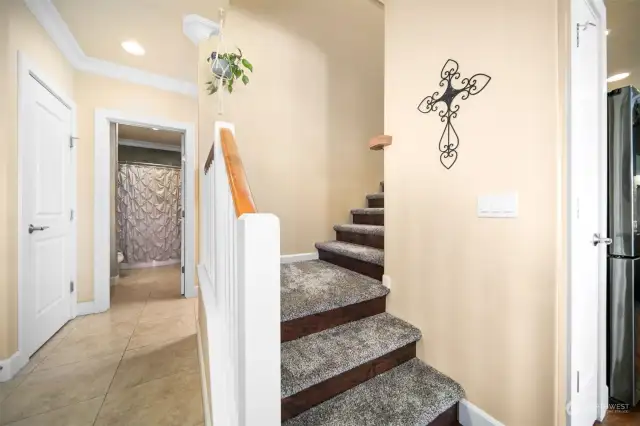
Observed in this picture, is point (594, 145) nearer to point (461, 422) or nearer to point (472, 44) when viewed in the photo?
point (472, 44)

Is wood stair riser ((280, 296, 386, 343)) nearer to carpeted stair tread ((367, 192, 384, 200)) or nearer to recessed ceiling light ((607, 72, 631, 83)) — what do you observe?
carpeted stair tread ((367, 192, 384, 200))

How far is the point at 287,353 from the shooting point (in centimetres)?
123

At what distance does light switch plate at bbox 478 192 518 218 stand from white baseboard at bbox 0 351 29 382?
2940mm

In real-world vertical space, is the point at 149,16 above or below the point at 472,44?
above

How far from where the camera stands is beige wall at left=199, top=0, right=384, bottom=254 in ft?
7.57

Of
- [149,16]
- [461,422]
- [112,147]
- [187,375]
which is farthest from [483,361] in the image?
[112,147]

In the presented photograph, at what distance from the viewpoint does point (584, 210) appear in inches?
45.0

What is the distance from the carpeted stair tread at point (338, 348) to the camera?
1.09m

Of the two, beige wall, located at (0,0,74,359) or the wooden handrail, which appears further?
beige wall, located at (0,0,74,359)

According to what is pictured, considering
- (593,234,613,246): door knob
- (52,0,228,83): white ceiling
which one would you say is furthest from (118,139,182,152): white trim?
(593,234,613,246): door knob

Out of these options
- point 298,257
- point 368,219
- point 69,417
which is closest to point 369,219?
point 368,219

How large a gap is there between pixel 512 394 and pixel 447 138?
47.7 inches

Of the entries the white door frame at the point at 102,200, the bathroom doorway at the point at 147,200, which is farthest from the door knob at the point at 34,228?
Answer: the bathroom doorway at the point at 147,200

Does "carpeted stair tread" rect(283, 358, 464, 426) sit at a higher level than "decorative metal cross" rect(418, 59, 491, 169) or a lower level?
lower
